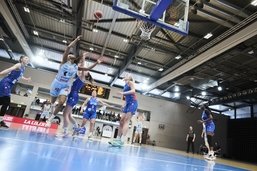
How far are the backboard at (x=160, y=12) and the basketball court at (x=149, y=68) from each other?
36 mm

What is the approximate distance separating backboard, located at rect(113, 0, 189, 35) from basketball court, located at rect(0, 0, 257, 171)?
0.12ft

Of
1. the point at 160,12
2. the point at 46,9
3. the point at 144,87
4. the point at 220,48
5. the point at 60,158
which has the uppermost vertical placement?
the point at 46,9

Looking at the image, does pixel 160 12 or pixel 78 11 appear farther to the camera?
pixel 78 11

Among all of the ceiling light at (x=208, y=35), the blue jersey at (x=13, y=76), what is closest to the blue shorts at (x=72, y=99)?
the blue jersey at (x=13, y=76)

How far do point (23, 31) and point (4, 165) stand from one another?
15.5 meters

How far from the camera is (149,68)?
1702cm

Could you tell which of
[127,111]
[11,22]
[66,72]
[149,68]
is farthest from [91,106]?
[149,68]

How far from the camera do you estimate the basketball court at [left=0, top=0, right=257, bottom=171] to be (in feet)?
17.6

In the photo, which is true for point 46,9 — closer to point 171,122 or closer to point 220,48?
point 220,48

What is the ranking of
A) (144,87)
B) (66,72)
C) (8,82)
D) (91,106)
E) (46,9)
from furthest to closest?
(144,87) → (46,9) → (91,106) → (8,82) → (66,72)

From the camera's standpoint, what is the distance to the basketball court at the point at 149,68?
17.6ft

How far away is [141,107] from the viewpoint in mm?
20891

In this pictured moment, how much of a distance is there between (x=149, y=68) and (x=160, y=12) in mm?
11229

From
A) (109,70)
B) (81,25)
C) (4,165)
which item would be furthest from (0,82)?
(109,70)
